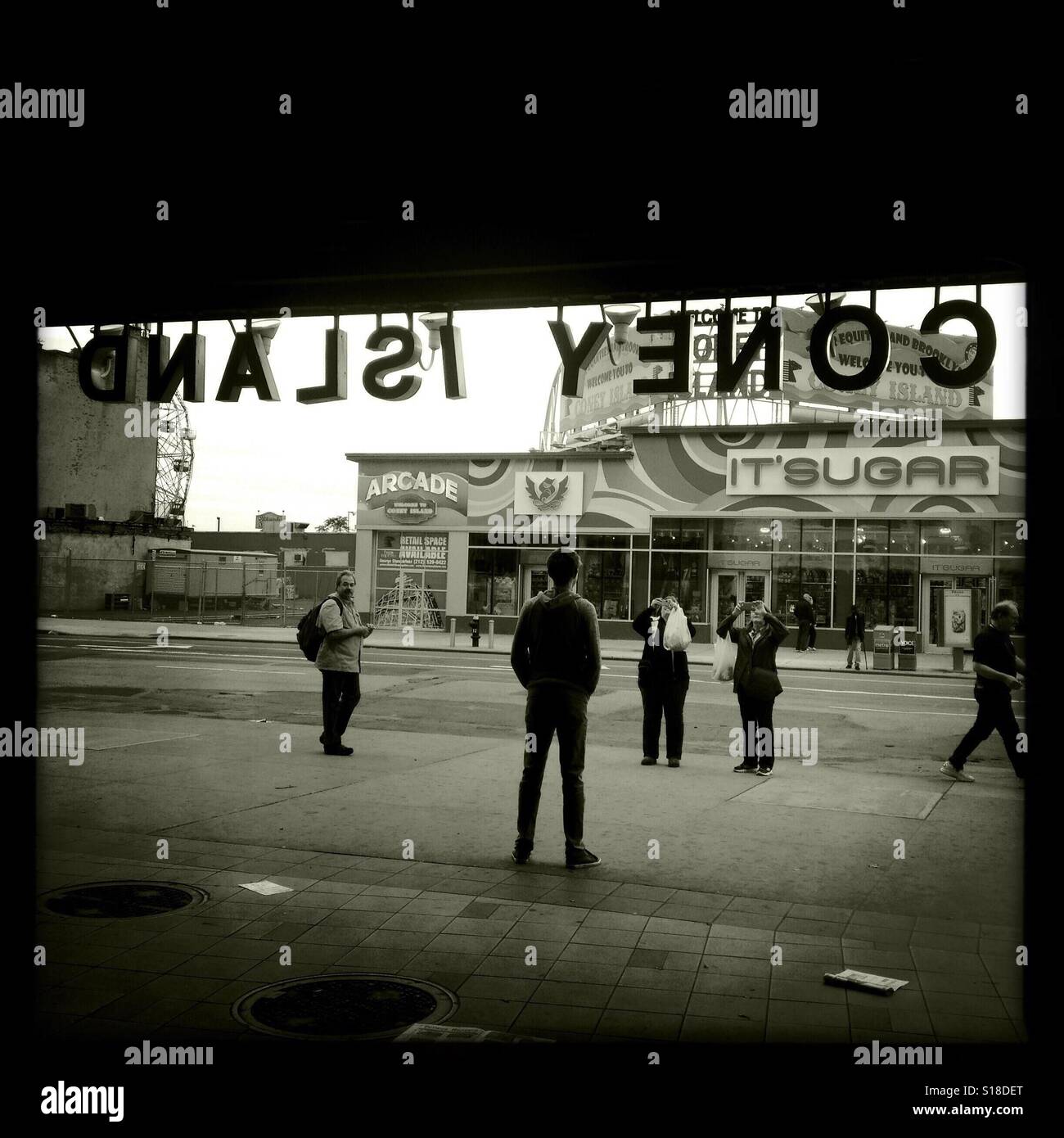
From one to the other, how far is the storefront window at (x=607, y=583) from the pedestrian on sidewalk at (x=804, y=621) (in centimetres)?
634

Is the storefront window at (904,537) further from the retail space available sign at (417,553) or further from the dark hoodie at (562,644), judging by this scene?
the dark hoodie at (562,644)

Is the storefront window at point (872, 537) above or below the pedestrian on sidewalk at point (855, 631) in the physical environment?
above

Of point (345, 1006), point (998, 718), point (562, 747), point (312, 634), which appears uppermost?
point (312, 634)

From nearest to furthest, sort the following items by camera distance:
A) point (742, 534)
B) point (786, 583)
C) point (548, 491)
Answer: point (786, 583), point (742, 534), point (548, 491)

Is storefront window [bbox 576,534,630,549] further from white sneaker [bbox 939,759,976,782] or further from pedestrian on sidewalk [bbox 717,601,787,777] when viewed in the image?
white sneaker [bbox 939,759,976,782]

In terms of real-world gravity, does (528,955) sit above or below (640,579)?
below

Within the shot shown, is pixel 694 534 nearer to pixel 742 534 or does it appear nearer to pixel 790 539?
pixel 742 534

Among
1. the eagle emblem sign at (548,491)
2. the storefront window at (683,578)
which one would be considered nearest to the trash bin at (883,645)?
the storefront window at (683,578)

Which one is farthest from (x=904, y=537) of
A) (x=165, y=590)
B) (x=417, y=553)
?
(x=165, y=590)

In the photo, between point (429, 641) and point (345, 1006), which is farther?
point (429, 641)

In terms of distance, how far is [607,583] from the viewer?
1335 inches

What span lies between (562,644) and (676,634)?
3839 millimetres

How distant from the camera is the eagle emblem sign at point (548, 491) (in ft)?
112

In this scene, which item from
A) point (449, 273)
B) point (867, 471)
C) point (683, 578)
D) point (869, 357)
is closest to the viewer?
point (869, 357)
